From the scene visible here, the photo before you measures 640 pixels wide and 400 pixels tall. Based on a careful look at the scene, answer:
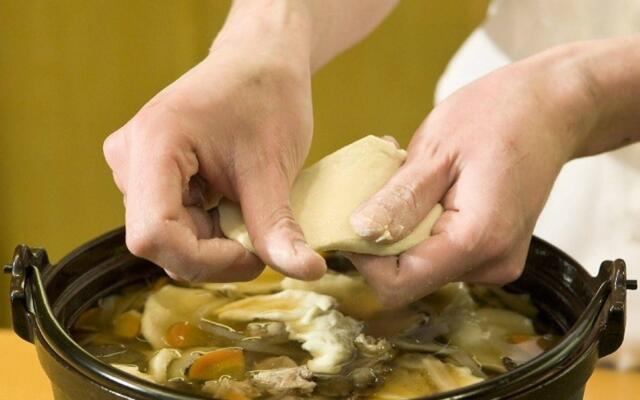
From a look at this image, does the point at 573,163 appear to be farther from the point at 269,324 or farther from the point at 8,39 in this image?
the point at 8,39

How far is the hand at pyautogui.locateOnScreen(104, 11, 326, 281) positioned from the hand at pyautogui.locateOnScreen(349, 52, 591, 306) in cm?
8

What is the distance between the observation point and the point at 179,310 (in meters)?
0.93

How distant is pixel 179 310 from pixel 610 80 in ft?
1.68

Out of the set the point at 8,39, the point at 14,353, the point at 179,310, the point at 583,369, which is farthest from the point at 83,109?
the point at 583,369

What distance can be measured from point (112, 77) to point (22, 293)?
171 cm

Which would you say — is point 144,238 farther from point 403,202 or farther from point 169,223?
point 403,202

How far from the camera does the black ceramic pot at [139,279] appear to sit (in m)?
0.68

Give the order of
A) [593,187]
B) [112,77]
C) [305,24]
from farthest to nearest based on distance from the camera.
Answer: [112,77] → [593,187] → [305,24]

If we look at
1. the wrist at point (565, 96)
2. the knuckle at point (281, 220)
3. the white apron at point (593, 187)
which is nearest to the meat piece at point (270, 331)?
the knuckle at point (281, 220)

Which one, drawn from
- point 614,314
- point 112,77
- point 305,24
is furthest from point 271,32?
point 112,77

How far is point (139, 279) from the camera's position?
0.99 meters

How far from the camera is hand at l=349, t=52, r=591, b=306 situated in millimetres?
850

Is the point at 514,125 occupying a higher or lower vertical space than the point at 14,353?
higher

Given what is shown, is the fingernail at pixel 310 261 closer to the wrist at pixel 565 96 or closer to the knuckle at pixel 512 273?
the knuckle at pixel 512 273
